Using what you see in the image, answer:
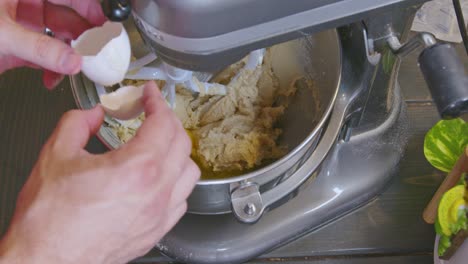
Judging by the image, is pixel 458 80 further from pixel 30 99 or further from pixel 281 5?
pixel 30 99

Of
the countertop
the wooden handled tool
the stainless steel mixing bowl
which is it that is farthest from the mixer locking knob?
the wooden handled tool

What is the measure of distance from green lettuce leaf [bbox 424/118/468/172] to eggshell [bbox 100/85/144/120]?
0.43 meters

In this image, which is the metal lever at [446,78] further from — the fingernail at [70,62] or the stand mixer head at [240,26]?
the fingernail at [70,62]

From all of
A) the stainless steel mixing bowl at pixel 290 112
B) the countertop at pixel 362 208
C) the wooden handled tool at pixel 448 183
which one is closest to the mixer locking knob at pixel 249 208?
the stainless steel mixing bowl at pixel 290 112

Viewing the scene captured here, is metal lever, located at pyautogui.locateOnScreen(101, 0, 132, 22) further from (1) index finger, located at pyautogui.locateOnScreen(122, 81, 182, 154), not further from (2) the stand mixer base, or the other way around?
(2) the stand mixer base

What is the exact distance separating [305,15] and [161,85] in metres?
0.33

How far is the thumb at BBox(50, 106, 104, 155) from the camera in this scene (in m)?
0.45

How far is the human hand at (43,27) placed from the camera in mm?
477

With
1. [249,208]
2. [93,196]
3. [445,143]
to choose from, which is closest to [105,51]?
[93,196]

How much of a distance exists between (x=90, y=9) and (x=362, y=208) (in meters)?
0.46

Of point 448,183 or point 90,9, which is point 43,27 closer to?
point 90,9

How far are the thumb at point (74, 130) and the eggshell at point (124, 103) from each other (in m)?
0.05

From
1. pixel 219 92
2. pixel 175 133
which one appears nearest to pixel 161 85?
pixel 219 92

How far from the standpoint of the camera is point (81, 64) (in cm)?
50
